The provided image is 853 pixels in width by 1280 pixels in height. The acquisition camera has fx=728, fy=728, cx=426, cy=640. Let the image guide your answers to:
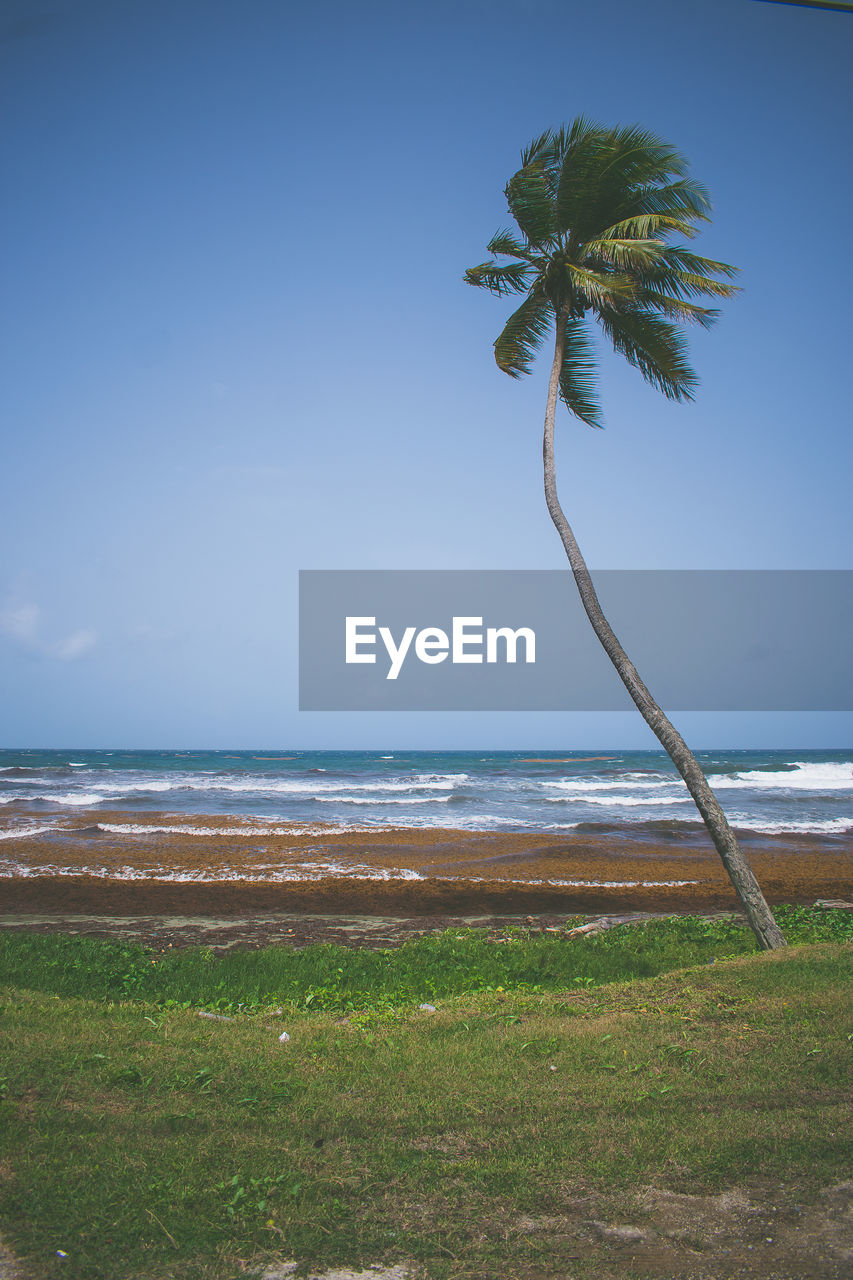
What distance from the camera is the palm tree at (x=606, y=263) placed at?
966cm

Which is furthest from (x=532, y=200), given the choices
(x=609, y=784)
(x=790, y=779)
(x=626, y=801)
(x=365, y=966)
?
(x=790, y=779)

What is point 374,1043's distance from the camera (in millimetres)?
5582

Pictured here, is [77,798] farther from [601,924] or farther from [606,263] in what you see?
[606,263]

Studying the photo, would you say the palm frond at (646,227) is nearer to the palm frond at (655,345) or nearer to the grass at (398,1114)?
the palm frond at (655,345)

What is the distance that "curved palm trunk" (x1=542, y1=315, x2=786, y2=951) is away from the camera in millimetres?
8625

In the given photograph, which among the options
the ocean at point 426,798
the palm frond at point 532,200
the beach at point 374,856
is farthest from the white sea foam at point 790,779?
the palm frond at point 532,200

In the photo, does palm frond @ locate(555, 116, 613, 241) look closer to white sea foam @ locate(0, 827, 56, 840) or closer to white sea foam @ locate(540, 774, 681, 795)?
white sea foam @ locate(0, 827, 56, 840)

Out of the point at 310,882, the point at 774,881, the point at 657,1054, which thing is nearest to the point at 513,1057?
the point at 657,1054

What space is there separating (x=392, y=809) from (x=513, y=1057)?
29.8 meters

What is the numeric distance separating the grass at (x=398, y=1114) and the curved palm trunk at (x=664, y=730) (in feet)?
3.78

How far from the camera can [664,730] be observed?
361 inches

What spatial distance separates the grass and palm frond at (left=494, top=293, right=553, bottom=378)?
8740 millimetres

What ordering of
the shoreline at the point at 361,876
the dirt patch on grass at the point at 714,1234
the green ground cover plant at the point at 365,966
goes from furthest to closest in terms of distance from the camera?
the shoreline at the point at 361,876
the green ground cover plant at the point at 365,966
the dirt patch on grass at the point at 714,1234

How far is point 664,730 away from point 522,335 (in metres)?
6.33
